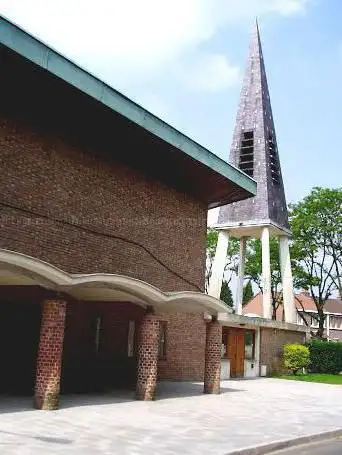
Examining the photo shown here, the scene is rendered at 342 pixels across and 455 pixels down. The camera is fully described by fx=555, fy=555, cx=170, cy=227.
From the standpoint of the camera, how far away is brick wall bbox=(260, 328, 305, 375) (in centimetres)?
2836

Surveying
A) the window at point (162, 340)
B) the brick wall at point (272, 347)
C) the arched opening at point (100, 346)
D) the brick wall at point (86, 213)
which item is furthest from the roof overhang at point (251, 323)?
the arched opening at point (100, 346)

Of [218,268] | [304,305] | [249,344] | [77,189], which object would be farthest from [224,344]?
[304,305]

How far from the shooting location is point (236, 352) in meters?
26.9

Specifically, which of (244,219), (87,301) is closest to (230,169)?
(87,301)

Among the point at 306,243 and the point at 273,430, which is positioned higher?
the point at 306,243

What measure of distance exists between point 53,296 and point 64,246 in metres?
3.04

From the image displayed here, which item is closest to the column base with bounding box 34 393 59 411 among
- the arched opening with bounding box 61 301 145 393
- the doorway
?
the doorway

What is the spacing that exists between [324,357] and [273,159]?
11.9m

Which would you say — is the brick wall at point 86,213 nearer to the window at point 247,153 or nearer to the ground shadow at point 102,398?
the ground shadow at point 102,398

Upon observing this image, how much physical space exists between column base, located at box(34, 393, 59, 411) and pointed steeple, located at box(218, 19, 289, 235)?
70.5 feet

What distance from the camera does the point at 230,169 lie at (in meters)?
19.7

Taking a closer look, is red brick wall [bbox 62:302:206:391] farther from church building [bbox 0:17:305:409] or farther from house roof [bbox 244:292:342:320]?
house roof [bbox 244:292:342:320]

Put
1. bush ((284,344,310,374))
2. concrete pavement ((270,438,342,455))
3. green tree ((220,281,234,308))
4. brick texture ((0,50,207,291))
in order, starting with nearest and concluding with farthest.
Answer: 1. concrete pavement ((270,438,342,455))
2. brick texture ((0,50,207,291))
3. bush ((284,344,310,374))
4. green tree ((220,281,234,308))

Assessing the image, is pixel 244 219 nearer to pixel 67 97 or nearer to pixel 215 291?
pixel 215 291
